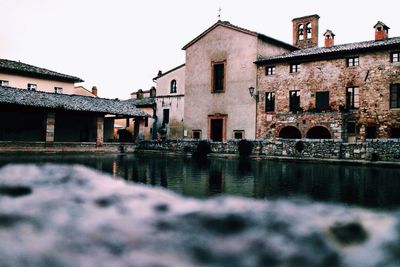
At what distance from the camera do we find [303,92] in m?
26.0

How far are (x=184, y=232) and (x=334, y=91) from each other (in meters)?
22.7

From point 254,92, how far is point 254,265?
2499 cm

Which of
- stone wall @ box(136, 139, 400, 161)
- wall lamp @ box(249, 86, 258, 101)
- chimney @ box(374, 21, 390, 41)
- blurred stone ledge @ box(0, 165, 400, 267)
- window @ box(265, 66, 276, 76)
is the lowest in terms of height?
blurred stone ledge @ box(0, 165, 400, 267)

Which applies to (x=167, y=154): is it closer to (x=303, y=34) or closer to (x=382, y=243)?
(x=303, y=34)

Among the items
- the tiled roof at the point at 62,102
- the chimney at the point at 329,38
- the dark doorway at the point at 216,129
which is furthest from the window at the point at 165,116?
the chimney at the point at 329,38

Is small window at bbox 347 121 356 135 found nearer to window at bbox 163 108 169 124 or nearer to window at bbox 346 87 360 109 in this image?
window at bbox 346 87 360 109

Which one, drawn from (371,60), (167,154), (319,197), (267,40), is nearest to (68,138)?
(167,154)

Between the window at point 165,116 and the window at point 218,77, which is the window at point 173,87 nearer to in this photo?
the window at point 165,116

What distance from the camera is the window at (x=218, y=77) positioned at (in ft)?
98.6

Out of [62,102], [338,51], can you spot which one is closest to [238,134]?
[338,51]

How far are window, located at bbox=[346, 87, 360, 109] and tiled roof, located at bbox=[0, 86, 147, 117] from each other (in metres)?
16.3

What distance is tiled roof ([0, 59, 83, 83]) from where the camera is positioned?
31141 millimetres

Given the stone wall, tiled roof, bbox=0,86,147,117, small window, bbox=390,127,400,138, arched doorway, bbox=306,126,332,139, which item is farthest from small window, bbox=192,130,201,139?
small window, bbox=390,127,400,138

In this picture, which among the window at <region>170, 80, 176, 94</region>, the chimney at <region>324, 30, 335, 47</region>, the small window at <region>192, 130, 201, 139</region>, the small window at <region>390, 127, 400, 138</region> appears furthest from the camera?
the window at <region>170, 80, 176, 94</region>
